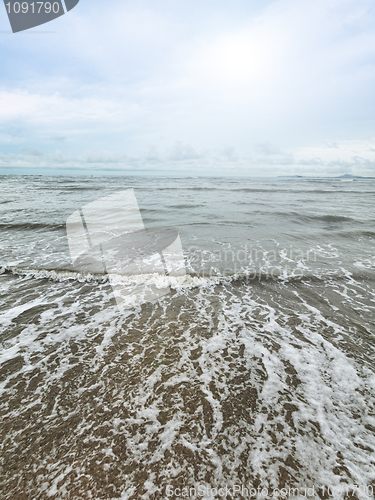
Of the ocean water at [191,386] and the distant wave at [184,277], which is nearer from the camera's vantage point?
the ocean water at [191,386]

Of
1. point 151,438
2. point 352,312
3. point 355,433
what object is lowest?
point 352,312

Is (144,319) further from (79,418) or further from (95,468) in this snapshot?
(95,468)

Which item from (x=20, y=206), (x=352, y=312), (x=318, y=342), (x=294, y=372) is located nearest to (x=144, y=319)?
(x=294, y=372)

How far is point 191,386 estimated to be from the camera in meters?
2.98

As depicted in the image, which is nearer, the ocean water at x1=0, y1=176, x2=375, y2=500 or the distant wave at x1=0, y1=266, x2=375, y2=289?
the ocean water at x1=0, y1=176, x2=375, y2=500

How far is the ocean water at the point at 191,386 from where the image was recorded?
2.08m

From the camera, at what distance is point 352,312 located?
15.3 ft

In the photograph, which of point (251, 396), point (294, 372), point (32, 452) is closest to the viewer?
point (32, 452)

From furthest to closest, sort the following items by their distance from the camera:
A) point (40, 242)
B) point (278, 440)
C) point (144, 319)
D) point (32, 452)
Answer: point (40, 242), point (144, 319), point (278, 440), point (32, 452)

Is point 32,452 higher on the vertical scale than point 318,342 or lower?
higher

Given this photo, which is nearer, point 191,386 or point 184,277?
point 191,386

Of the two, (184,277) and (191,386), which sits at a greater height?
(191,386)

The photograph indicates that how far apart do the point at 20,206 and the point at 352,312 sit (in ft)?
63.4

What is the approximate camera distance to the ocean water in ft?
6.81
